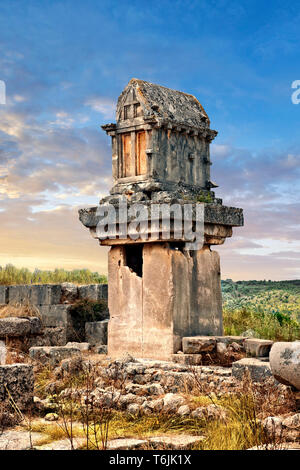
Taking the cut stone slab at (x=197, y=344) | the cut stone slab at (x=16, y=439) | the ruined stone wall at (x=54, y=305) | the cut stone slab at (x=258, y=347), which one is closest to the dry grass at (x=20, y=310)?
the ruined stone wall at (x=54, y=305)

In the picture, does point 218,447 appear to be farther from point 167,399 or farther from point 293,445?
point 167,399

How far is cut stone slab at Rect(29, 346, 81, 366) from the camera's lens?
888cm

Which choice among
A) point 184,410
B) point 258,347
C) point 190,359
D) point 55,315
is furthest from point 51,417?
point 55,315

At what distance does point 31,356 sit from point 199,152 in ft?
13.1

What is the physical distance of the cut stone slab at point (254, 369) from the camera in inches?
276

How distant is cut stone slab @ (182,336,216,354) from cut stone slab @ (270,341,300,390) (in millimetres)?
2102

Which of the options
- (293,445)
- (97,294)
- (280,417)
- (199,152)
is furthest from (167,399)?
(97,294)

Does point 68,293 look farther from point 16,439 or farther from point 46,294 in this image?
point 16,439

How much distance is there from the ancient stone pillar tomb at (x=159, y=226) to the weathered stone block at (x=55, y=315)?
8.88ft

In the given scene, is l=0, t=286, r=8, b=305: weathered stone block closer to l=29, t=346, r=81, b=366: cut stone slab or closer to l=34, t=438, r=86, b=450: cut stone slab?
l=29, t=346, r=81, b=366: cut stone slab

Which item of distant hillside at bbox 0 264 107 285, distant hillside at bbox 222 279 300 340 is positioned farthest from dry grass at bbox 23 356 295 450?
distant hillside at bbox 0 264 107 285

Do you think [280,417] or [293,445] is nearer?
[293,445]

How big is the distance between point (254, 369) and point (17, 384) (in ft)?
8.95

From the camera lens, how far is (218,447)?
207 inches
